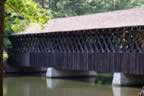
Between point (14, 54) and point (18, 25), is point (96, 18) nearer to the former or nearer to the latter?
point (14, 54)

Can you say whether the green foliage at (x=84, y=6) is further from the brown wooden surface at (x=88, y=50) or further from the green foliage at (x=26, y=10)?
the green foliage at (x=26, y=10)

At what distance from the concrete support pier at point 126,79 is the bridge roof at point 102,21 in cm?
266

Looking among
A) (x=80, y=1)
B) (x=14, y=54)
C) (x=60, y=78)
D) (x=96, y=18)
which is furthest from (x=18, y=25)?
(x=80, y=1)

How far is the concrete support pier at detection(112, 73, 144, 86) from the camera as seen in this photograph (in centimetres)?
2059

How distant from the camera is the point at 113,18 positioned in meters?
22.6

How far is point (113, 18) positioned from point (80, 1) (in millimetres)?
20741

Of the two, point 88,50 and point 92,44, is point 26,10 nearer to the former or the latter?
point 92,44

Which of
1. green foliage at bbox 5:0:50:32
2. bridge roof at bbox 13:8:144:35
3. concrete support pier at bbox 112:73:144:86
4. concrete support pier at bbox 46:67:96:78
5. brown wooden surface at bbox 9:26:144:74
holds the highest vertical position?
green foliage at bbox 5:0:50:32

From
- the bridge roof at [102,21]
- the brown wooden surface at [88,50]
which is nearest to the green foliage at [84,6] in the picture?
the brown wooden surface at [88,50]

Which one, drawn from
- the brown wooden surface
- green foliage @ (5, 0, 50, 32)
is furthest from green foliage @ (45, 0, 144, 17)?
green foliage @ (5, 0, 50, 32)

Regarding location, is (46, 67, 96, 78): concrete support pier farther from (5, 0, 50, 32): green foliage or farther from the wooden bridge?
(5, 0, 50, 32): green foliage

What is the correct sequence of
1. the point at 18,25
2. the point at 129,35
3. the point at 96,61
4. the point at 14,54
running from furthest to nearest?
1. the point at 14,54
2. the point at 96,61
3. the point at 129,35
4. the point at 18,25

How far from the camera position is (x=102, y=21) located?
22.6m

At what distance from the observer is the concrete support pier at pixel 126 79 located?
20594mm
